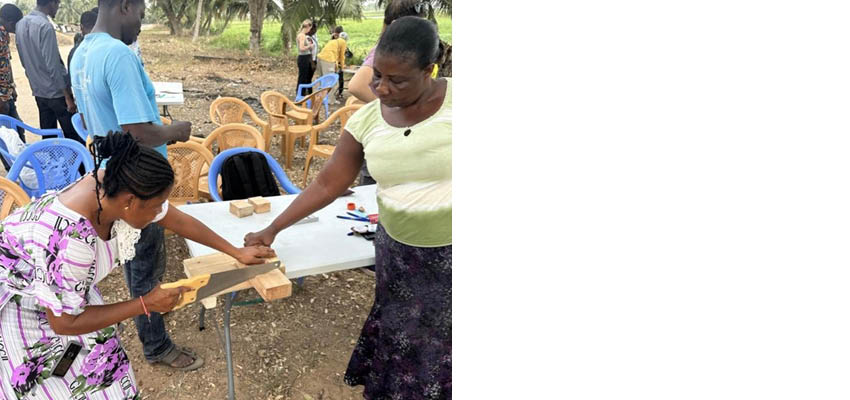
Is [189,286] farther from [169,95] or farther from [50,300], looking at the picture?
[169,95]

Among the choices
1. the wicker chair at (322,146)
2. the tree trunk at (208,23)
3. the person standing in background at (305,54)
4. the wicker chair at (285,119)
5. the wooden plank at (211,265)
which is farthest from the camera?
the tree trunk at (208,23)

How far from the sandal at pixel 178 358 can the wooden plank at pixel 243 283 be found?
112cm

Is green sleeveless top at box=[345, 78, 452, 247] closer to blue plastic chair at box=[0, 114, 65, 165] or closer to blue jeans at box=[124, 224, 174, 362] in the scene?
blue jeans at box=[124, 224, 174, 362]

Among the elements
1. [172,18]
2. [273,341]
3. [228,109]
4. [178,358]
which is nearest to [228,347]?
[178,358]

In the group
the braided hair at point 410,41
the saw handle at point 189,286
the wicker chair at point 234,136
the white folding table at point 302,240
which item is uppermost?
the braided hair at point 410,41

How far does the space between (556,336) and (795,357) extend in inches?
8.5

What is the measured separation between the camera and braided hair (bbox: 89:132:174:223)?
1.79 meters

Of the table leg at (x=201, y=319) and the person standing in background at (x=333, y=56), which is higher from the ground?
the person standing in background at (x=333, y=56)

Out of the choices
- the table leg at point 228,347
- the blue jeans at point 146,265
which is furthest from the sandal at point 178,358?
the table leg at point 228,347

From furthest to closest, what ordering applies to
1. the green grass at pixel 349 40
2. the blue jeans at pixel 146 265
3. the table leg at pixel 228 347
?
the green grass at pixel 349 40 → the blue jeans at pixel 146 265 → the table leg at pixel 228 347

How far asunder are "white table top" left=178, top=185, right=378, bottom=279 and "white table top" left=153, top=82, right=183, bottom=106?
416 centimetres

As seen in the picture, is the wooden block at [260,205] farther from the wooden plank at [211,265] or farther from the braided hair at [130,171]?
the braided hair at [130,171]

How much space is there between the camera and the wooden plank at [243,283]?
2.16 meters

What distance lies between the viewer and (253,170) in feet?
12.3
